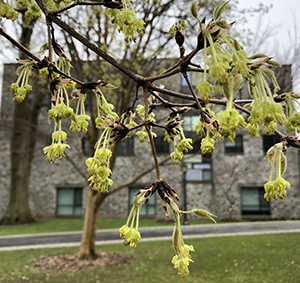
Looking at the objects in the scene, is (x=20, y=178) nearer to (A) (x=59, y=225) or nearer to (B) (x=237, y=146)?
(A) (x=59, y=225)

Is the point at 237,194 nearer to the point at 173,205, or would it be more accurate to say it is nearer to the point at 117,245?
the point at 117,245

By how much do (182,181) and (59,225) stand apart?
6717 mm

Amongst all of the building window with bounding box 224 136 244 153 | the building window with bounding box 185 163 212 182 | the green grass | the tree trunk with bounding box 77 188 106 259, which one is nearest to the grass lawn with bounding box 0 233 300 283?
the tree trunk with bounding box 77 188 106 259

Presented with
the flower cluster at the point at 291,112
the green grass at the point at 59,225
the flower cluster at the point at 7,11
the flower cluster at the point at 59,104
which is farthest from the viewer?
the green grass at the point at 59,225

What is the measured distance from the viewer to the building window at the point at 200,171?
16438mm

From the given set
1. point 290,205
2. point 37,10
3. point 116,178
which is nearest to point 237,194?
point 290,205

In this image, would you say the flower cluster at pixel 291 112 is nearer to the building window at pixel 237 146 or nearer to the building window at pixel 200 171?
the building window at pixel 200 171

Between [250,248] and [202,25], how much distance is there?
29.6ft

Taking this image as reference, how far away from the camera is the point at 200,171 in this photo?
650 inches

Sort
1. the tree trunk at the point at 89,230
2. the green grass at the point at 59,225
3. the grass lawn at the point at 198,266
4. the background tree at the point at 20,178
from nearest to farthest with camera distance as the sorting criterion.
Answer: the grass lawn at the point at 198,266
the tree trunk at the point at 89,230
the green grass at the point at 59,225
the background tree at the point at 20,178

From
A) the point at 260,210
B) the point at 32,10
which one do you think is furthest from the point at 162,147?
the point at 32,10

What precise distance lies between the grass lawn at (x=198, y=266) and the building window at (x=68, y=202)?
24.5ft

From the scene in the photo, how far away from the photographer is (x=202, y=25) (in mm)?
712

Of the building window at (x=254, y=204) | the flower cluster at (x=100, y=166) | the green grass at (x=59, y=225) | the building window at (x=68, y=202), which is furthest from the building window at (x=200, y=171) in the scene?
the flower cluster at (x=100, y=166)
